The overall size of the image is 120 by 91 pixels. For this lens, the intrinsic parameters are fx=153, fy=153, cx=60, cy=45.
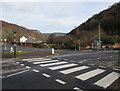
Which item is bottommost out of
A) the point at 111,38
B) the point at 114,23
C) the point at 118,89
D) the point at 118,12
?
the point at 118,89

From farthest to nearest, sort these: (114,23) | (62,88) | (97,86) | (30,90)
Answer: (114,23) → (97,86) → (62,88) → (30,90)

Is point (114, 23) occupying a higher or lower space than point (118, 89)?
higher

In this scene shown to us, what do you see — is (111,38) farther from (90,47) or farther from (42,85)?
(42,85)

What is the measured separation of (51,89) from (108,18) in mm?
75759

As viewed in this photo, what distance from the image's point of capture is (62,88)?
5.83 m

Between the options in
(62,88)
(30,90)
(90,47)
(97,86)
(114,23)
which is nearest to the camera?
(30,90)

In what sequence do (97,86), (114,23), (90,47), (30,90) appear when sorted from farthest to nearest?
(114,23) < (90,47) < (97,86) < (30,90)

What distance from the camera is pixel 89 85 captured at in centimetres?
639

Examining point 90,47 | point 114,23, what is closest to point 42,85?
point 90,47

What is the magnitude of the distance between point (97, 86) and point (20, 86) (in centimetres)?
309

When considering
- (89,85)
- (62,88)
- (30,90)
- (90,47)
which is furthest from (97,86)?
(90,47)

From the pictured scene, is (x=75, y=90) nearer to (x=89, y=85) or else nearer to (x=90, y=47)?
(x=89, y=85)

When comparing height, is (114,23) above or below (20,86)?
above

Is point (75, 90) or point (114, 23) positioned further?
point (114, 23)
